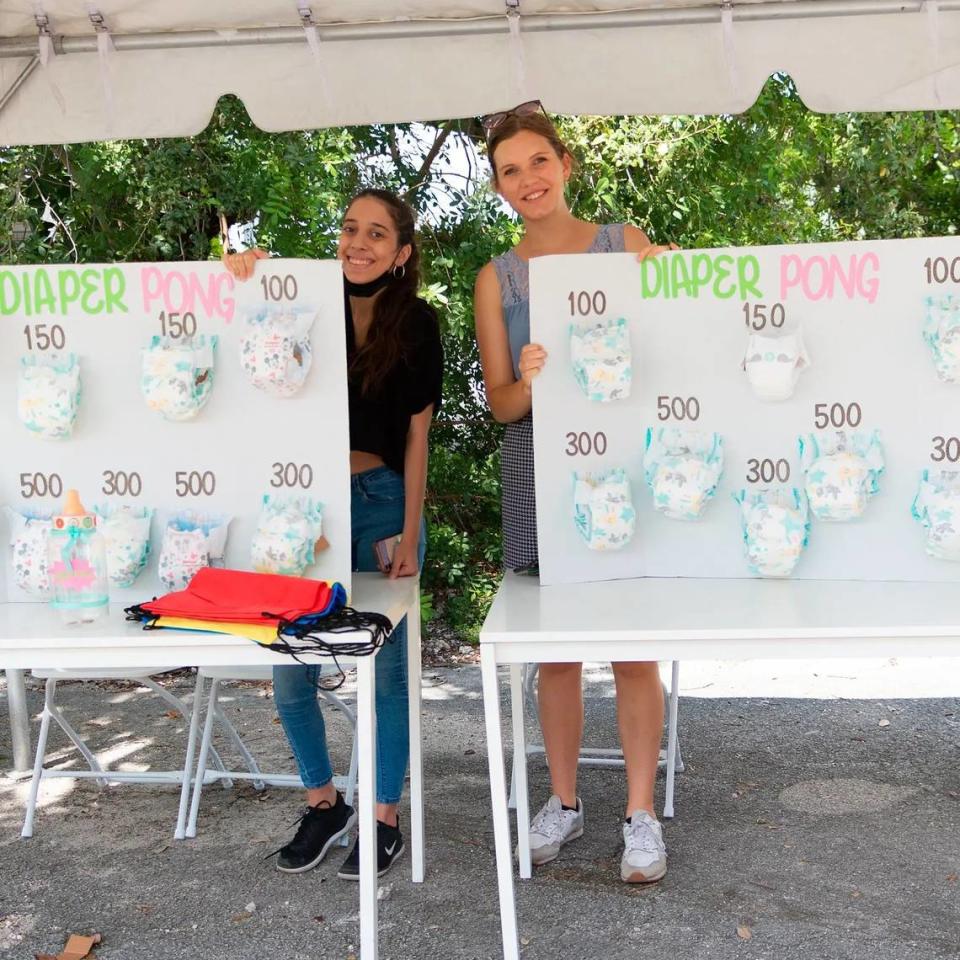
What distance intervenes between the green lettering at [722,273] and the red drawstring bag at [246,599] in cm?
125

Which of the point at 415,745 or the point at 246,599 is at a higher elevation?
the point at 246,599

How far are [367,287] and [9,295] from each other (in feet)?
3.19

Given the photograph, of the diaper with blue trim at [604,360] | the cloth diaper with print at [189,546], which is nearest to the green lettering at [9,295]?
the cloth diaper with print at [189,546]

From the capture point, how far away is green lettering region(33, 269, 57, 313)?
3.21 metres

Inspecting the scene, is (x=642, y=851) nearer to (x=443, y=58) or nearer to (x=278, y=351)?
(x=278, y=351)

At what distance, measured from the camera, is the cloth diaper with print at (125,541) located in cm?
313

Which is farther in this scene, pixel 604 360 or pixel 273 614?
pixel 604 360

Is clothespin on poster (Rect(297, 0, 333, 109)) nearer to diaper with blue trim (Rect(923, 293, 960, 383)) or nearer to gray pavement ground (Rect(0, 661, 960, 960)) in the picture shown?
diaper with blue trim (Rect(923, 293, 960, 383))

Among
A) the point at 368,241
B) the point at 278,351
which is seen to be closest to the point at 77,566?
the point at 278,351

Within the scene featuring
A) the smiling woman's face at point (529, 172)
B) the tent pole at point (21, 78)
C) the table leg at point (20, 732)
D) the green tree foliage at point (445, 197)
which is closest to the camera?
the smiling woman's face at point (529, 172)

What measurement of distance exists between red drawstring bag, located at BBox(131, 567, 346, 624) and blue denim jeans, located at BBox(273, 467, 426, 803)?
1.83ft

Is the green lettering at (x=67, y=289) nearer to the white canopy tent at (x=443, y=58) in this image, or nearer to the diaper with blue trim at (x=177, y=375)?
the diaper with blue trim at (x=177, y=375)

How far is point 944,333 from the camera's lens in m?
3.06

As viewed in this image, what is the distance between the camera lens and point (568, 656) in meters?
2.73
